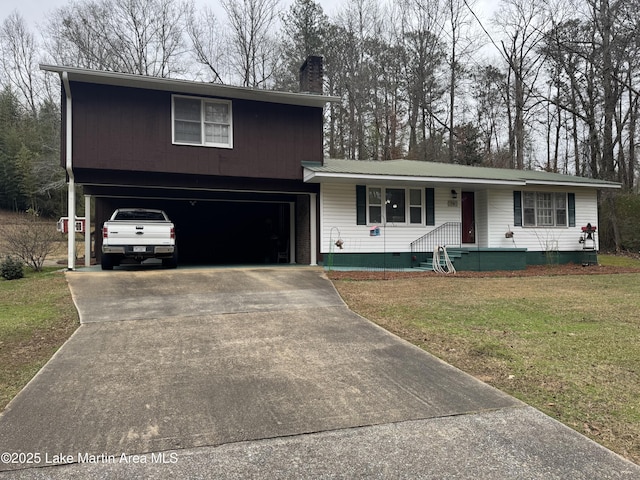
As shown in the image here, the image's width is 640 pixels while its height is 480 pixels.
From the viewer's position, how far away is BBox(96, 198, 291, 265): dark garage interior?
16.3 meters

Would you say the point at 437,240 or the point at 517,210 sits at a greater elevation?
the point at 517,210

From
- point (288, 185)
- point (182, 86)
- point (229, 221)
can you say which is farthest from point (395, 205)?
point (182, 86)

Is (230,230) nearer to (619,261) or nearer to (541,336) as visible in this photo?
(541,336)

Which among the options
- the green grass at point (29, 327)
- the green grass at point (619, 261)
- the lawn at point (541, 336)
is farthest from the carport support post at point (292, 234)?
the green grass at point (619, 261)

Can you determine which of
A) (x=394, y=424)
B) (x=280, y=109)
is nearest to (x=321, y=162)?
(x=280, y=109)

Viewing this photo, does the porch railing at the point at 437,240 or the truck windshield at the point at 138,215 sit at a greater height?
the truck windshield at the point at 138,215

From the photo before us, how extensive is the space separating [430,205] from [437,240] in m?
1.20

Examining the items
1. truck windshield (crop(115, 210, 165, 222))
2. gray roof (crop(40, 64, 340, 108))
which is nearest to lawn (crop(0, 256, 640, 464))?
truck windshield (crop(115, 210, 165, 222))

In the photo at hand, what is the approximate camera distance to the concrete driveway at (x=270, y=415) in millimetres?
2646

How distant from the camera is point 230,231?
57.6 feet

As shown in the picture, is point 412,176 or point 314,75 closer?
point 412,176

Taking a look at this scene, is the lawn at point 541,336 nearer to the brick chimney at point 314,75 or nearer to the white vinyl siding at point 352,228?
the white vinyl siding at point 352,228

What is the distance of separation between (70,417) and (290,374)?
188 cm

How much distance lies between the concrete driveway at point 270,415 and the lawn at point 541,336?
317 mm
